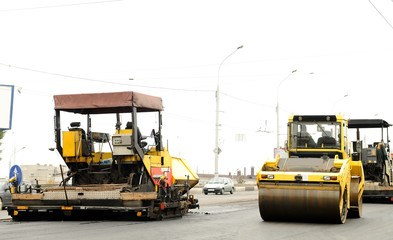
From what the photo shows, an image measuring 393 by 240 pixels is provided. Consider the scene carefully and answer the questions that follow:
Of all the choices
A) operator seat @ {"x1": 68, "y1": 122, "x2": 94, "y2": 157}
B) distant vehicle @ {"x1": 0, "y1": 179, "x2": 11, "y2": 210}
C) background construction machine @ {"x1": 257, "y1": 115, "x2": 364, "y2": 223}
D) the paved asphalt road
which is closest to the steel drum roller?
background construction machine @ {"x1": 257, "y1": 115, "x2": 364, "y2": 223}

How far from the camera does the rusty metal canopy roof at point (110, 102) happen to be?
677 inches

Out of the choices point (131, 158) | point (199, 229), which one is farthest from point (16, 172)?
point (199, 229)

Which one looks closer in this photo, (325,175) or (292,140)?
(325,175)

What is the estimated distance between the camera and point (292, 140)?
19.0m

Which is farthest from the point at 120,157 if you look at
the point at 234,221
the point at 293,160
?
the point at 293,160

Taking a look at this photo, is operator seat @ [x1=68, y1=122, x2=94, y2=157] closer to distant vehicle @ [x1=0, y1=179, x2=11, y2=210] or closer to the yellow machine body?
the yellow machine body

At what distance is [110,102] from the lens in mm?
17328

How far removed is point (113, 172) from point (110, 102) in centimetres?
205

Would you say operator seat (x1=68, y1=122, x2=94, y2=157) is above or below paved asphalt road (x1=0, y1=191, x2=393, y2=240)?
above

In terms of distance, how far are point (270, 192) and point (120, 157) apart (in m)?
4.42

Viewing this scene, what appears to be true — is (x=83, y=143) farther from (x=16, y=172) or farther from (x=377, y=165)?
(x=377, y=165)

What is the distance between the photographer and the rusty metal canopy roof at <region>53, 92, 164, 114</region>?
56.4 ft

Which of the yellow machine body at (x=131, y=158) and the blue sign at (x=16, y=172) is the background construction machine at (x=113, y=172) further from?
the blue sign at (x=16, y=172)

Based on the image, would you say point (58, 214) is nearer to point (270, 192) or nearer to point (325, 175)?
point (270, 192)
